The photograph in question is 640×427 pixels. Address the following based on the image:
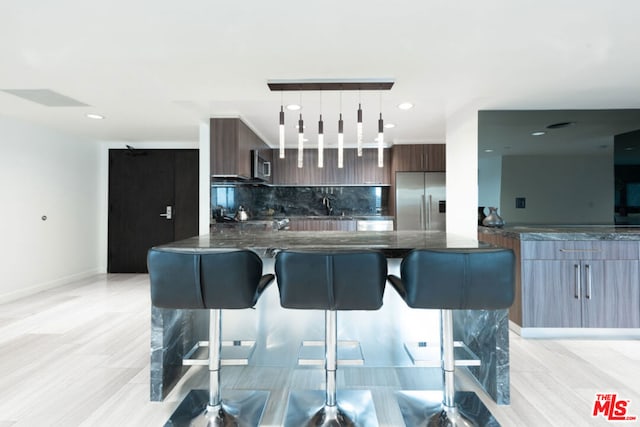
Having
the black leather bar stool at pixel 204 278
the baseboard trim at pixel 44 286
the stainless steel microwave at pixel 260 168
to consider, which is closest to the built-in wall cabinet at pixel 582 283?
the black leather bar stool at pixel 204 278

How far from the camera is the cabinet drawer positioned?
9.01ft

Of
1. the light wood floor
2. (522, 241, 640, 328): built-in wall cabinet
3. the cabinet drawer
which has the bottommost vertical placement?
the light wood floor

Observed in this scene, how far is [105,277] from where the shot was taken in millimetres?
5273

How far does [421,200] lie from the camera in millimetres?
5566

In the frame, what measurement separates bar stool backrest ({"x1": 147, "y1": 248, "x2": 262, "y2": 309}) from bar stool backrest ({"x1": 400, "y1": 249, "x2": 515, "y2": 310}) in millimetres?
739

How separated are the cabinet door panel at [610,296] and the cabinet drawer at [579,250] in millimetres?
61

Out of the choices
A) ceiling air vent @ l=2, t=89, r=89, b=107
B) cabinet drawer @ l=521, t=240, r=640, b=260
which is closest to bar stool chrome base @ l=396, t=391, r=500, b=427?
cabinet drawer @ l=521, t=240, r=640, b=260

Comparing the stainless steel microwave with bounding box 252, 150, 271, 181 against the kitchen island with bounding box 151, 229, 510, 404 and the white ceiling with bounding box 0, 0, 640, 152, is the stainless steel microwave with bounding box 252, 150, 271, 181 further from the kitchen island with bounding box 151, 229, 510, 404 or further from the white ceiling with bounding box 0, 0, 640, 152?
the kitchen island with bounding box 151, 229, 510, 404

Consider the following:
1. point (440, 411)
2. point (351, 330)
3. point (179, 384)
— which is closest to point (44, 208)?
point (179, 384)

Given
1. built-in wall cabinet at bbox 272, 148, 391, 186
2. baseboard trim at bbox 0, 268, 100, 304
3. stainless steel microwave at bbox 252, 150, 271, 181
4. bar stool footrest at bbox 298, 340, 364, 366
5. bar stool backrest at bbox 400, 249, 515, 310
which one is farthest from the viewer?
built-in wall cabinet at bbox 272, 148, 391, 186

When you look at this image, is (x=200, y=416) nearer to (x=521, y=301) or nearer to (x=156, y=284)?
(x=156, y=284)

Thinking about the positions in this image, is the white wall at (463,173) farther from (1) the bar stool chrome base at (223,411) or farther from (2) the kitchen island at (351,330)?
(1) the bar stool chrome base at (223,411)

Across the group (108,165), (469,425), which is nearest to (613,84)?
(469,425)

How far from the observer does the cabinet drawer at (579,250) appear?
2746 millimetres
